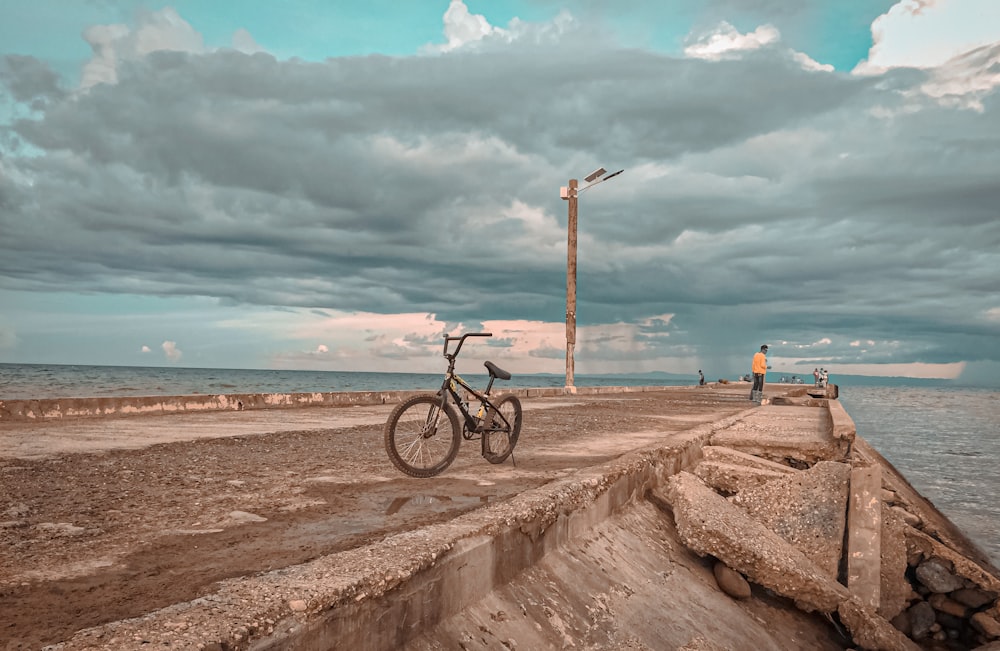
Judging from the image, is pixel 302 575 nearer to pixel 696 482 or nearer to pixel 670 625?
pixel 670 625

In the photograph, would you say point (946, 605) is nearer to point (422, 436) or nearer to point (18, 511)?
point (422, 436)

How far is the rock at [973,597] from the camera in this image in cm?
632

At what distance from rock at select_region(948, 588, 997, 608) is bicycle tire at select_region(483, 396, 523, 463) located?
14.9 ft

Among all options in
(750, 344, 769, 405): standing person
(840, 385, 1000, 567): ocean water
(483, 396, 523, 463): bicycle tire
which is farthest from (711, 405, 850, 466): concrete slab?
(750, 344, 769, 405): standing person

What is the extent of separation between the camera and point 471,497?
468 centimetres

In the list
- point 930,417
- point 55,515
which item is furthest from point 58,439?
point 930,417

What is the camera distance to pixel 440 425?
5.75 m

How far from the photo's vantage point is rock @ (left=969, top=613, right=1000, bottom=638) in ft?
19.6

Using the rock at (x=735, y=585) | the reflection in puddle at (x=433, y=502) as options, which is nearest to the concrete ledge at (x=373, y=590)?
the reflection in puddle at (x=433, y=502)

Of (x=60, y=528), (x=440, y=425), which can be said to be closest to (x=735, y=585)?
(x=440, y=425)

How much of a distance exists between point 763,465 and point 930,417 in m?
40.3

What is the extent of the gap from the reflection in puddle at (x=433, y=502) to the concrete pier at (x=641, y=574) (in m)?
0.39

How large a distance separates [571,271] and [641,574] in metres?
16.7

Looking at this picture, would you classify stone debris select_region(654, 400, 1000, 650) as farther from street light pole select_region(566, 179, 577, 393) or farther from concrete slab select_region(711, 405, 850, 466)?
street light pole select_region(566, 179, 577, 393)
